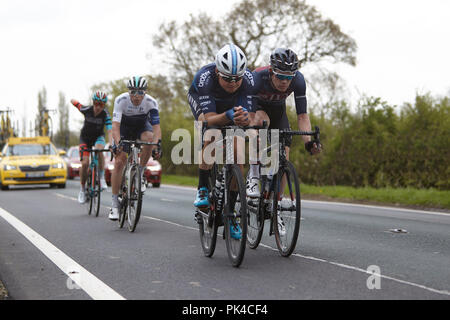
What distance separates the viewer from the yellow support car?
19.9 m

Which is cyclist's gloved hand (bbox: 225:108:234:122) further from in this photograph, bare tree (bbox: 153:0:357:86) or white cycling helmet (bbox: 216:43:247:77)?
bare tree (bbox: 153:0:357:86)

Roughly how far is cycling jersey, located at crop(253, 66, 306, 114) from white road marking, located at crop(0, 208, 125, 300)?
2669 millimetres

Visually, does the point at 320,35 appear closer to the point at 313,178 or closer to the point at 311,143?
the point at 313,178

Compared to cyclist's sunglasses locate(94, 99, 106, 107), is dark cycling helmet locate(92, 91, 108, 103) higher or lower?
higher

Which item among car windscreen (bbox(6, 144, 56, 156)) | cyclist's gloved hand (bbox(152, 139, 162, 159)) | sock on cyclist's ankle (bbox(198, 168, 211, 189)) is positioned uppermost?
car windscreen (bbox(6, 144, 56, 156))

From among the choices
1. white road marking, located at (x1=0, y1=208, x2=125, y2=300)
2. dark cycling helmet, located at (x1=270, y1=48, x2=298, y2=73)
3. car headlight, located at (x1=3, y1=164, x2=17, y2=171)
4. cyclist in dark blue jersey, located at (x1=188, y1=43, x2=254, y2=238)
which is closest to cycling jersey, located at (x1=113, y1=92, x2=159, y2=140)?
white road marking, located at (x1=0, y1=208, x2=125, y2=300)

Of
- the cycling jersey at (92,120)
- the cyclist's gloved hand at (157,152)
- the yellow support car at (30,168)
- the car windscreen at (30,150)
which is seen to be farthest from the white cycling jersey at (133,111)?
the car windscreen at (30,150)

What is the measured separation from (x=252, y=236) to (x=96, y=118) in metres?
5.23

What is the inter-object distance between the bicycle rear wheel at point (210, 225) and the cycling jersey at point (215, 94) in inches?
24.6

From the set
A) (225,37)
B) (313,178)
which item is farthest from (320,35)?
(313,178)

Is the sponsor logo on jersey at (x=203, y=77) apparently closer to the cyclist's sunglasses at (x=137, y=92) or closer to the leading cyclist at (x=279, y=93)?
the leading cyclist at (x=279, y=93)

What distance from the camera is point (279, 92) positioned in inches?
265

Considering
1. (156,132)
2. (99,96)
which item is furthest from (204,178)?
(99,96)

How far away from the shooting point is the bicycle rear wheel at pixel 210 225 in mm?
5806
